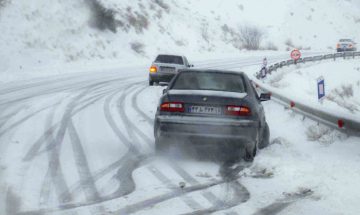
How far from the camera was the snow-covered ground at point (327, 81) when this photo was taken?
28.4 metres

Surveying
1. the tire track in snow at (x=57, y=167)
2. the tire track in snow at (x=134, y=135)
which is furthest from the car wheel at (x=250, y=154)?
the tire track in snow at (x=57, y=167)

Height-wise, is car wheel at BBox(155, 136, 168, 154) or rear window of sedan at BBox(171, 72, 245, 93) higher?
rear window of sedan at BBox(171, 72, 245, 93)

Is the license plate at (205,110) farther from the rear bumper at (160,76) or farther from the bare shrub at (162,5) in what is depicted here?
the bare shrub at (162,5)

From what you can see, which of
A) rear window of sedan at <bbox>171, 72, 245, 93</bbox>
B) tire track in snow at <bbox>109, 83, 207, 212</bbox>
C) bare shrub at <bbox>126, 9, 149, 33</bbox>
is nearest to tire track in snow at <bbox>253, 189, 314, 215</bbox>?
tire track in snow at <bbox>109, 83, 207, 212</bbox>

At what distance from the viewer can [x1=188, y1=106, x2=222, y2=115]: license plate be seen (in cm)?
809

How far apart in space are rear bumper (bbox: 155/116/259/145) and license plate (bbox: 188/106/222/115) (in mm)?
105

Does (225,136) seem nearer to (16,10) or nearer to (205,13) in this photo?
(16,10)

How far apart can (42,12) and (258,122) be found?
3003 centimetres

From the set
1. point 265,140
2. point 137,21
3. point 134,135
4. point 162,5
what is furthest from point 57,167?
point 162,5

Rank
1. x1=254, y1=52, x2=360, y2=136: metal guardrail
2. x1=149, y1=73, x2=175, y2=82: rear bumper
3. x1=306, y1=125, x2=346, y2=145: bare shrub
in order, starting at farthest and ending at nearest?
x1=149, y1=73, x2=175, y2=82: rear bumper < x1=306, y1=125, x2=346, y2=145: bare shrub < x1=254, y1=52, x2=360, y2=136: metal guardrail

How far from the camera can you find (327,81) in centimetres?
4019

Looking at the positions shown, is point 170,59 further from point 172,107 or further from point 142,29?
point 142,29

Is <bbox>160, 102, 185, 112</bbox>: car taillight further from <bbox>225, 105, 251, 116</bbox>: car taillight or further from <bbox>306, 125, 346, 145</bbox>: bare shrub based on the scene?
<bbox>306, 125, 346, 145</bbox>: bare shrub

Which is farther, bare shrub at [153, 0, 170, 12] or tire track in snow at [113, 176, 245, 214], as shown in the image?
bare shrub at [153, 0, 170, 12]
